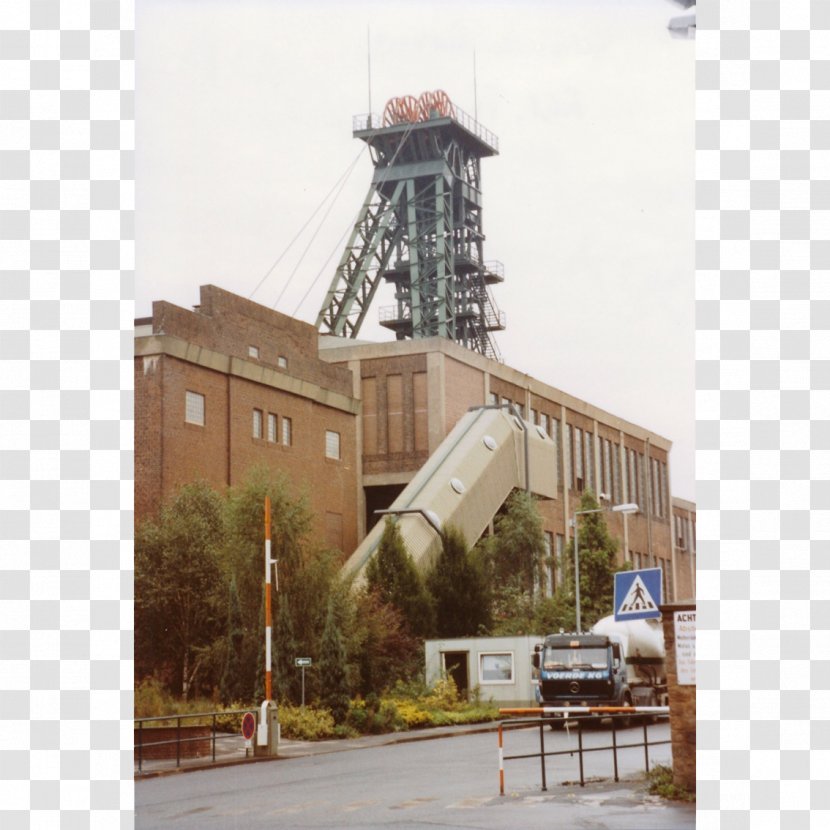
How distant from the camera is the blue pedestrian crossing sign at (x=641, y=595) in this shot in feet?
46.7

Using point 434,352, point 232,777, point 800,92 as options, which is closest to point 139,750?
point 232,777

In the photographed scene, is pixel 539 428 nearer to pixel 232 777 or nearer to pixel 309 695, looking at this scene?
pixel 309 695

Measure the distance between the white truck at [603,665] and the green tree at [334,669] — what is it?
2805mm

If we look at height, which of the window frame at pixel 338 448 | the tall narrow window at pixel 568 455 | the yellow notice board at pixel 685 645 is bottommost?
the yellow notice board at pixel 685 645

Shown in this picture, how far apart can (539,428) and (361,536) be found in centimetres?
498

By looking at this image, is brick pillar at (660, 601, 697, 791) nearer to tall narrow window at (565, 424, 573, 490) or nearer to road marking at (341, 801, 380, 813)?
road marking at (341, 801, 380, 813)

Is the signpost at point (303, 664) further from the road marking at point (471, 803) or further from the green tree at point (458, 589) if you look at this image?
the road marking at point (471, 803)

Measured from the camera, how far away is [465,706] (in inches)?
762

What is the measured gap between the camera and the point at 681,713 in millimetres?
13703

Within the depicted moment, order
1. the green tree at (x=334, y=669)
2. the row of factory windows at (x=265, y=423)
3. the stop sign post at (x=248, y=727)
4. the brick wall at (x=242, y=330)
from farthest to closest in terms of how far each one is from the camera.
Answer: the green tree at (x=334, y=669)
the row of factory windows at (x=265, y=423)
the brick wall at (x=242, y=330)
the stop sign post at (x=248, y=727)

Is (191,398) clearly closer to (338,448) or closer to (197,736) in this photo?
(197,736)

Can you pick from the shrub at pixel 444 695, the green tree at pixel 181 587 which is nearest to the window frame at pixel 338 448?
the green tree at pixel 181 587

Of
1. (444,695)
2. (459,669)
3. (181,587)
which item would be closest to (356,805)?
(181,587)

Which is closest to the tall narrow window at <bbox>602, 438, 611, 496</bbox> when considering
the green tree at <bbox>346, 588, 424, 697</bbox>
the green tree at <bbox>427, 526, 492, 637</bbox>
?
the green tree at <bbox>427, 526, 492, 637</bbox>
